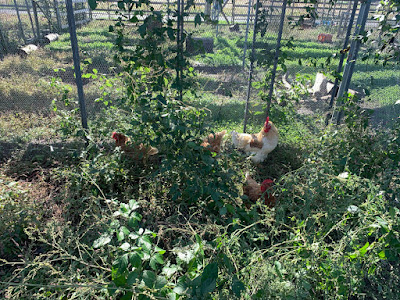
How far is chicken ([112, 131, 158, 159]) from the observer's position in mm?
3055

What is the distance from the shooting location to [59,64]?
22.4 ft

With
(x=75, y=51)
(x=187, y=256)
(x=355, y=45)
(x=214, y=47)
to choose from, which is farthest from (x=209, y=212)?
(x=214, y=47)

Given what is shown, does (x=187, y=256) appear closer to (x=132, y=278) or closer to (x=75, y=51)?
(x=132, y=278)

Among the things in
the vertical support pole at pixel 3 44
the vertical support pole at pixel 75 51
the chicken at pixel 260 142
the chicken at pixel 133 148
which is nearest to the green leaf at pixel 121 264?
the chicken at pixel 133 148

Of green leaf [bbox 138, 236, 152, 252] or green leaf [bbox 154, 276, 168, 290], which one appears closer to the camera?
green leaf [bbox 154, 276, 168, 290]

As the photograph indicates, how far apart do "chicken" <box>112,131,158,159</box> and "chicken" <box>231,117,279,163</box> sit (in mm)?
1102

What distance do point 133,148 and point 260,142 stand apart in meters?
1.51

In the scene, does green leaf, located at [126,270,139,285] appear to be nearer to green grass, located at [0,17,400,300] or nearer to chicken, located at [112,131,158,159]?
green grass, located at [0,17,400,300]

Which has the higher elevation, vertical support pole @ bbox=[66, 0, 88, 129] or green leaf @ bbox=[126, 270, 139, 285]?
vertical support pole @ bbox=[66, 0, 88, 129]

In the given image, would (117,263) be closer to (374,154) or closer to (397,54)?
(374,154)

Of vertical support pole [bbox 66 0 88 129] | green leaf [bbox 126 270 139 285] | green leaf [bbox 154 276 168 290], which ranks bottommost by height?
green leaf [bbox 154 276 168 290]

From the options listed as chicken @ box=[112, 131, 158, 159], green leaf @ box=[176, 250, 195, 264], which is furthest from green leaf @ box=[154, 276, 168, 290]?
chicken @ box=[112, 131, 158, 159]

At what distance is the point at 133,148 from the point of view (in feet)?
10.2

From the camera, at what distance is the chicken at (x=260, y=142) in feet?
11.5
